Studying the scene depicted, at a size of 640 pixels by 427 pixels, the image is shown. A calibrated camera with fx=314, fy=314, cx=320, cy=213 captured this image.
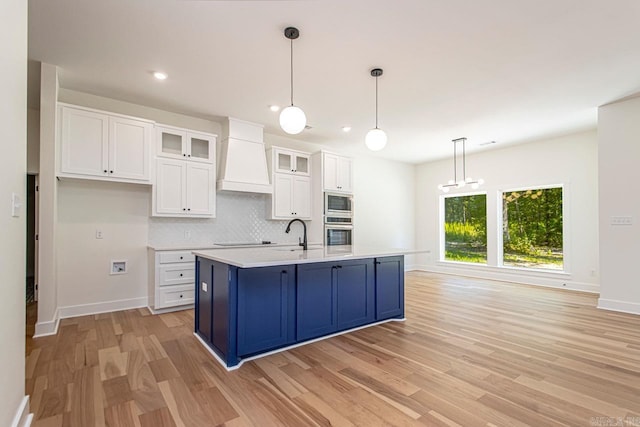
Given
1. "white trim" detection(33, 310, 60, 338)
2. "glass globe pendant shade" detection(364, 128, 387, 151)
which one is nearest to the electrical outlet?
"white trim" detection(33, 310, 60, 338)

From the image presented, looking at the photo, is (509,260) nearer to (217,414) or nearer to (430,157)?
(430,157)

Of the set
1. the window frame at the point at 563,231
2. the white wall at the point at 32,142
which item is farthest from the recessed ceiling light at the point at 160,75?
the window frame at the point at 563,231

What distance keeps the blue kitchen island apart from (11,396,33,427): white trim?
3.78ft

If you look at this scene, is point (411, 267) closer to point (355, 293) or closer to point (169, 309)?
point (355, 293)

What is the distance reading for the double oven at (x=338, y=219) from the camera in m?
5.62

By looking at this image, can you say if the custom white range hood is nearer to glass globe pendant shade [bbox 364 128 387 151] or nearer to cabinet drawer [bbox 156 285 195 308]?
cabinet drawer [bbox 156 285 195 308]

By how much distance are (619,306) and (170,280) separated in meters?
5.88

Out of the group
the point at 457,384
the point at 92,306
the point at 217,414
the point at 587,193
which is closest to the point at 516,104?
the point at 587,193

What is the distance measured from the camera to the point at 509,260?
6559 millimetres

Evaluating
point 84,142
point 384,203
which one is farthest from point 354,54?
point 384,203

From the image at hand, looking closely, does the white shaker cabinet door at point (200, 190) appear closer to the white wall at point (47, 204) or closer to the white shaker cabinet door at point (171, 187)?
the white shaker cabinet door at point (171, 187)

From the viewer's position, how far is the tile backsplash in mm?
4516

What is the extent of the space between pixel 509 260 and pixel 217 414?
6.54m

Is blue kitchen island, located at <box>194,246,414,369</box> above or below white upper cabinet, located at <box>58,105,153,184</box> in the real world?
below
